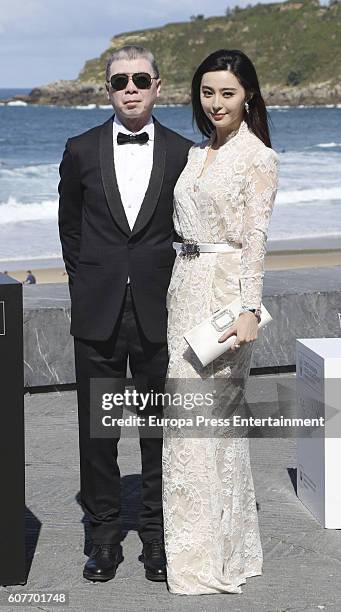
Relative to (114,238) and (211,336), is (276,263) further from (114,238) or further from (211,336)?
(211,336)

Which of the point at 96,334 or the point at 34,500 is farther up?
the point at 96,334

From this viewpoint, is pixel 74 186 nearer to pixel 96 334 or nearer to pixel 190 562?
pixel 96 334

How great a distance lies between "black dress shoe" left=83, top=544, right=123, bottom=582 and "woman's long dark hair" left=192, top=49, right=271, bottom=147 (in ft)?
5.49

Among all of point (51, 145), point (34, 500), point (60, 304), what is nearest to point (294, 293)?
point (60, 304)

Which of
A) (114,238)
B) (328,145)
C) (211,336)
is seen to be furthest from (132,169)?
(328,145)

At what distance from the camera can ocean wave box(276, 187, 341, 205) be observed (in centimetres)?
3162

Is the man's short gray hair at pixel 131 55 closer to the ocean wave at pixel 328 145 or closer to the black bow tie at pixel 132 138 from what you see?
the black bow tie at pixel 132 138

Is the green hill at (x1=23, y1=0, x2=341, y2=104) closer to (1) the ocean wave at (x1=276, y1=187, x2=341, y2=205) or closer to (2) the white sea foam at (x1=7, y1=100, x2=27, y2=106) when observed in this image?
(2) the white sea foam at (x1=7, y1=100, x2=27, y2=106)

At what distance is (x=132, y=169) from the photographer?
443 cm

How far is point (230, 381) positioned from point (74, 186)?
0.97m

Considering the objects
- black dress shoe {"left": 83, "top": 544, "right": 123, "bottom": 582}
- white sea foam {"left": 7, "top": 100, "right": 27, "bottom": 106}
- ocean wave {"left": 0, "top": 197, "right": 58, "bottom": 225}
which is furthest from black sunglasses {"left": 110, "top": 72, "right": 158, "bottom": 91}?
white sea foam {"left": 7, "top": 100, "right": 27, "bottom": 106}

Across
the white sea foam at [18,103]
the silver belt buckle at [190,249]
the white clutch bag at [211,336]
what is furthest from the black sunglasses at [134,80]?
the white sea foam at [18,103]

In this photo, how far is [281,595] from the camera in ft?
14.0

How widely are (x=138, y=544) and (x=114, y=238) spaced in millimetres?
1340
